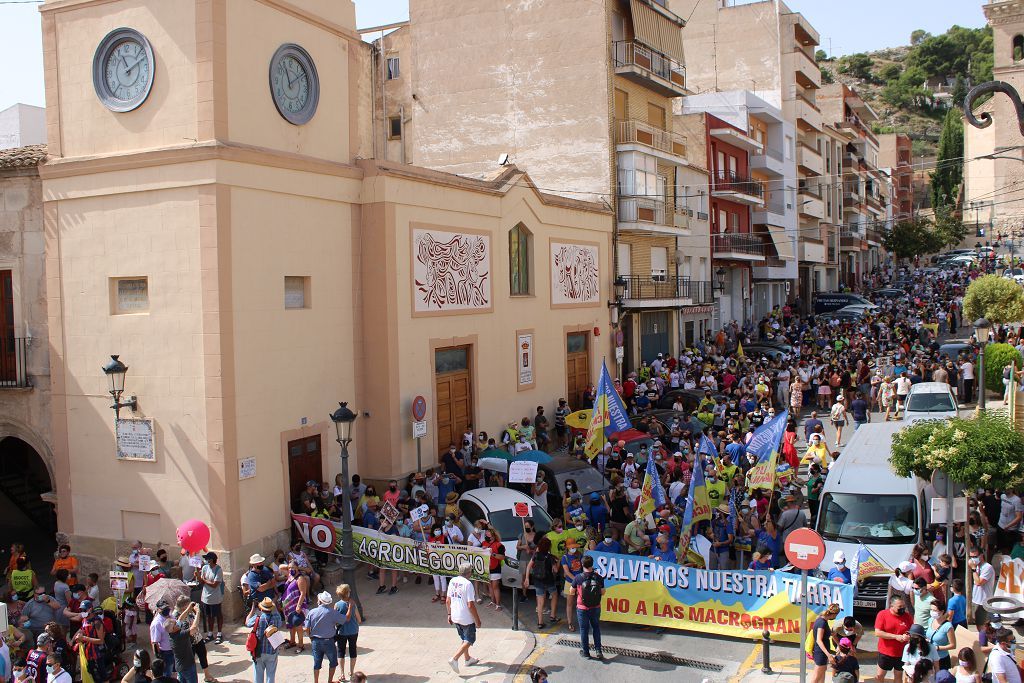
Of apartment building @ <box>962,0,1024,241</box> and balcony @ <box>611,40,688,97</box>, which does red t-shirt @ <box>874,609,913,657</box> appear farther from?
apartment building @ <box>962,0,1024,241</box>

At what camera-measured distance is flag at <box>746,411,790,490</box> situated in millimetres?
16781

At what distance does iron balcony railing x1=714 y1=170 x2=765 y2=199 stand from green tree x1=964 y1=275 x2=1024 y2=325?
11.1 m

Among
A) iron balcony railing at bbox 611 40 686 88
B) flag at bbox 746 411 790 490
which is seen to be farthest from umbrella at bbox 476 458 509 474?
iron balcony railing at bbox 611 40 686 88

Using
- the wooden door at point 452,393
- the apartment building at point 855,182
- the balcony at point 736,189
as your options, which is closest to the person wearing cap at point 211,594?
the wooden door at point 452,393

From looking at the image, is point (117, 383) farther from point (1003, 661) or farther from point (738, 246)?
point (738, 246)

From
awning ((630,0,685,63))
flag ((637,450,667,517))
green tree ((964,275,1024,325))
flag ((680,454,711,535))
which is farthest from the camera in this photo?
green tree ((964,275,1024,325))

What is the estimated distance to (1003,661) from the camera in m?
9.83

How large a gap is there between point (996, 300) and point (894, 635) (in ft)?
88.3

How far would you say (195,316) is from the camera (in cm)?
1636

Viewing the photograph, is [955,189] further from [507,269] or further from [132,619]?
[132,619]

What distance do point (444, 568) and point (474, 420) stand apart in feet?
26.4

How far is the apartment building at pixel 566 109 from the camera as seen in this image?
104 feet

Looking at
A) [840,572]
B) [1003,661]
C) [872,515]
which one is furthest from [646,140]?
[1003,661]

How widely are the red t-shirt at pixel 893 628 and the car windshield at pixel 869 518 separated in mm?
3195
